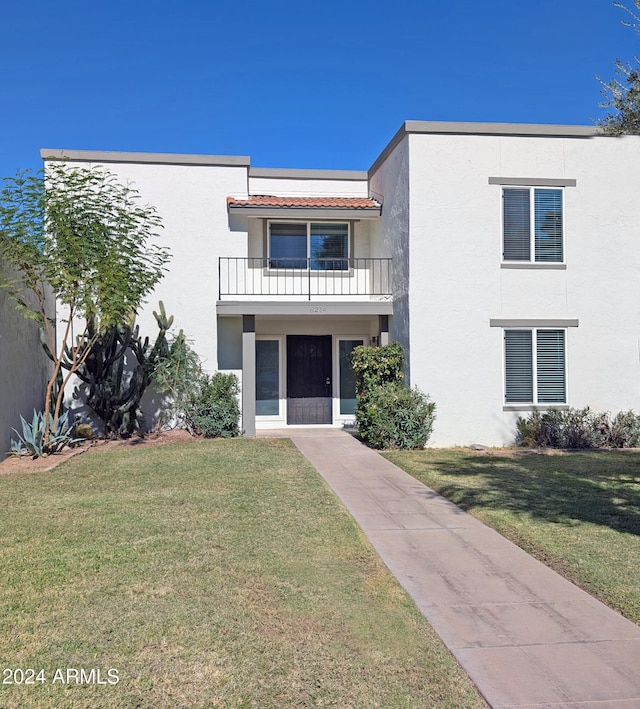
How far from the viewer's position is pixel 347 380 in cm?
1778

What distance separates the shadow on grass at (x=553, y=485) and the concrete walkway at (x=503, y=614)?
89 cm

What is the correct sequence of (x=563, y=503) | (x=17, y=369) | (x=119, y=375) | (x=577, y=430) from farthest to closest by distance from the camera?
(x=119, y=375), (x=577, y=430), (x=17, y=369), (x=563, y=503)

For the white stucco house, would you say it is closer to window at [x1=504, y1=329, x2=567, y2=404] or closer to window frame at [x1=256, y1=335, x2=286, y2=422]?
window at [x1=504, y1=329, x2=567, y2=404]

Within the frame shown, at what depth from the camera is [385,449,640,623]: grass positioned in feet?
19.9

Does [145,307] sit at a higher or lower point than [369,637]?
higher

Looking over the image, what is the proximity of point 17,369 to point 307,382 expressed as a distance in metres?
7.30

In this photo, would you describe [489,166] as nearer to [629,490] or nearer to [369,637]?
[629,490]

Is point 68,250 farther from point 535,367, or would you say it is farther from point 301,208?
point 535,367

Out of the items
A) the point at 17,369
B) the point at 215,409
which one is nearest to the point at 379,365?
the point at 215,409

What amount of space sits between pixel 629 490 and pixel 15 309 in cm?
1105

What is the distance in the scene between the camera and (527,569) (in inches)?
245

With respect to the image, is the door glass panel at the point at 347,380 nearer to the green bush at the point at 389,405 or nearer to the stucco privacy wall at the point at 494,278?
the green bush at the point at 389,405

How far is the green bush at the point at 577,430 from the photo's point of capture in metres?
14.2

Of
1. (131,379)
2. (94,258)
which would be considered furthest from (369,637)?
(131,379)
